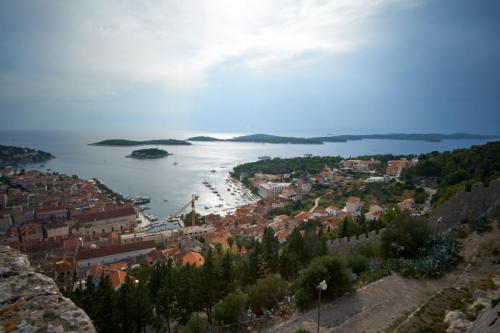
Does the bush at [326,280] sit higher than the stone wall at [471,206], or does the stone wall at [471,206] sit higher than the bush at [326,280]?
the stone wall at [471,206]

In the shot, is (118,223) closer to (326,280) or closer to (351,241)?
(351,241)

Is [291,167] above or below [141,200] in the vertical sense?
above

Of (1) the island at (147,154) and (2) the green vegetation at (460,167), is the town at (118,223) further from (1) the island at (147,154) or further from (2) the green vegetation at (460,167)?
(1) the island at (147,154)

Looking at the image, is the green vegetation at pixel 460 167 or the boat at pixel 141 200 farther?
the boat at pixel 141 200

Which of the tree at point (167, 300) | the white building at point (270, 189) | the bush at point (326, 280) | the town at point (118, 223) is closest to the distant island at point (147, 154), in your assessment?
the town at point (118, 223)

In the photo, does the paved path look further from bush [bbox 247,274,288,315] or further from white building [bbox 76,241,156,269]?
white building [bbox 76,241,156,269]

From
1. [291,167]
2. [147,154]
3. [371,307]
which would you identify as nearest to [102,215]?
[371,307]
